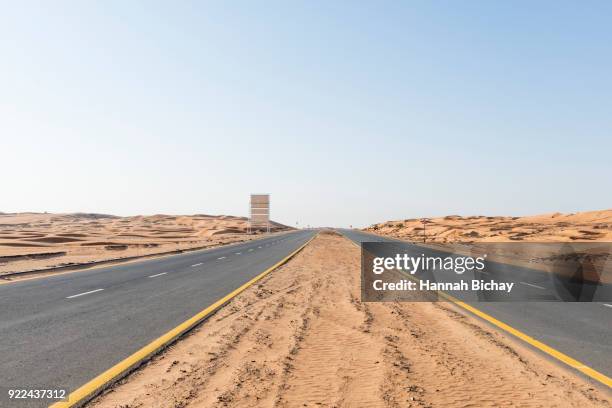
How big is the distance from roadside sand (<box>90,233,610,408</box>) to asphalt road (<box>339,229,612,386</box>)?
72cm

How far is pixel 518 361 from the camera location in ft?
19.8

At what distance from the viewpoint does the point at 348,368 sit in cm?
563

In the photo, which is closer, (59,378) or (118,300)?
(59,378)

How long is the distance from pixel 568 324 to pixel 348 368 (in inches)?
212

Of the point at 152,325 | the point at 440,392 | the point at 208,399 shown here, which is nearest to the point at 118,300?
the point at 152,325

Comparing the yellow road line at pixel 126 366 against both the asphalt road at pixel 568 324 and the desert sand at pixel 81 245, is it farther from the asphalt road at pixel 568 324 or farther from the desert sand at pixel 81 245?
the desert sand at pixel 81 245

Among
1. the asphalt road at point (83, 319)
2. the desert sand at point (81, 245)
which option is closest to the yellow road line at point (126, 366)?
the asphalt road at point (83, 319)

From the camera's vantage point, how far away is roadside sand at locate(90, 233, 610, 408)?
459 cm

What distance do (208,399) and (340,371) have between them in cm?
165

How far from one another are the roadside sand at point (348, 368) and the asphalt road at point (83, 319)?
811 millimetres

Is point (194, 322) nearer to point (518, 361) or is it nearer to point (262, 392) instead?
point (262, 392)

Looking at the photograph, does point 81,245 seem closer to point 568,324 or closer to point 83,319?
point 83,319

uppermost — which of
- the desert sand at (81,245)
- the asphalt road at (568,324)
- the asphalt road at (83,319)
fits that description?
the asphalt road at (568,324)

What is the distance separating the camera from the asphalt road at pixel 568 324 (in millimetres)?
6637
